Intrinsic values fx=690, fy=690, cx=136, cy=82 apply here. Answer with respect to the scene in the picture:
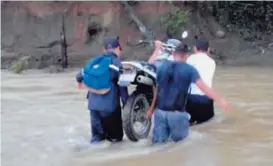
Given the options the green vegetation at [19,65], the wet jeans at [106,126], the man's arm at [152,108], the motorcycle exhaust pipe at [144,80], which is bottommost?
the green vegetation at [19,65]

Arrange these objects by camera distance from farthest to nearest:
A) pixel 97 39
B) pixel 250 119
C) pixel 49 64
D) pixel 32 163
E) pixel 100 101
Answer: pixel 97 39 → pixel 49 64 → pixel 250 119 → pixel 100 101 → pixel 32 163

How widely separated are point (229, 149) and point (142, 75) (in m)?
1.50

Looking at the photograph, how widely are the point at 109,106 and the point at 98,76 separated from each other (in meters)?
0.44

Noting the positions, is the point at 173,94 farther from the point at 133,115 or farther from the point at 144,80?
the point at 133,115

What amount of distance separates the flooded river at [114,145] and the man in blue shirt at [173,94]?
21 centimetres

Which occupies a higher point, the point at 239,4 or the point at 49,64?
the point at 239,4

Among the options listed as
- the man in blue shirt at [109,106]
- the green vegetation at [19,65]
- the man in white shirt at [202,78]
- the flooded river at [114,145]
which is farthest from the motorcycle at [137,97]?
the green vegetation at [19,65]

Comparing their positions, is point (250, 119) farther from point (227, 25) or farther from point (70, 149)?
point (227, 25)

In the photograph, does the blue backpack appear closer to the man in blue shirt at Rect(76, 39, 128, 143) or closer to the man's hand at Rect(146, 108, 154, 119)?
the man in blue shirt at Rect(76, 39, 128, 143)

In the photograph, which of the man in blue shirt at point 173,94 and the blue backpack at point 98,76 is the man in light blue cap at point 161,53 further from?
the blue backpack at point 98,76

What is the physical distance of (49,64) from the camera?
20.6 m

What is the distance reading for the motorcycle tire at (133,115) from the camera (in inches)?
359

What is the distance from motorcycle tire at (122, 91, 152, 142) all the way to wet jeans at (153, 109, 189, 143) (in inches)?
11.1

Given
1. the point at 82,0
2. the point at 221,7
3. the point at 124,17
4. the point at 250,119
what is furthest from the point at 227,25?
the point at 250,119
